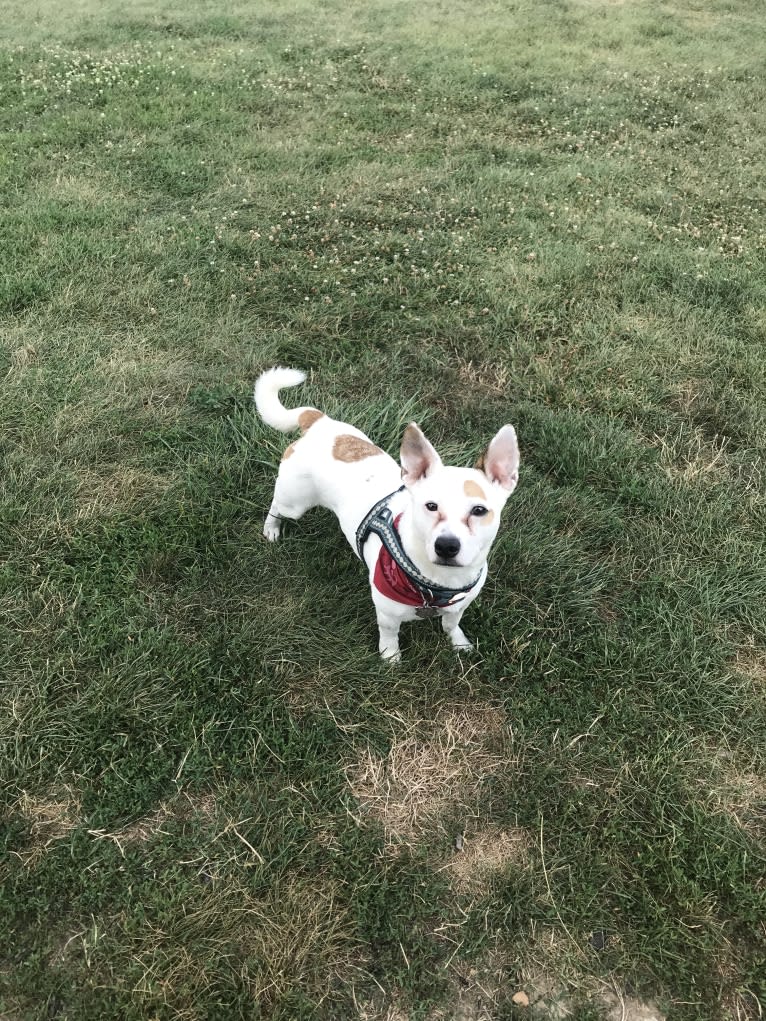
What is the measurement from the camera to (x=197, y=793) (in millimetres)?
2822

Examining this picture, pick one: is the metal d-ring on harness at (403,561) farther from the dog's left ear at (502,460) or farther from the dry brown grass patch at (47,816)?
the dry brown grass patch at (47,816)

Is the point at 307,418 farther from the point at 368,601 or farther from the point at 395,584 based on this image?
the point at 395,584

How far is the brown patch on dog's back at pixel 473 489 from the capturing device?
8.48 ft

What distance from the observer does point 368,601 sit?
3.50 metres

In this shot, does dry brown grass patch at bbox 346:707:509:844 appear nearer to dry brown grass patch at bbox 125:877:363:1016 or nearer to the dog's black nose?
dry brown grass patch at bbox 125:877:363:1016

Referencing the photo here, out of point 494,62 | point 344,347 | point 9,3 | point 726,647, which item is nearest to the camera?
point 726,647

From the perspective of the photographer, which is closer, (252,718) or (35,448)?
(252,718)

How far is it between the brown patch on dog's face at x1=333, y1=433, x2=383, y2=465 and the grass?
59 centimetres

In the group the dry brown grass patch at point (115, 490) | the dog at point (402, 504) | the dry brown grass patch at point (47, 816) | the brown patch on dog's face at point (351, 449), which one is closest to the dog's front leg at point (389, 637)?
the dog at point (402, 504)

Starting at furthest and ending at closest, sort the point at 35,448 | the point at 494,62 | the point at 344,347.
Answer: the point at 494,62
the point at 344,347
the point at 35,448

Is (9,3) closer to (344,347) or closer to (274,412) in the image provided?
(344,347)

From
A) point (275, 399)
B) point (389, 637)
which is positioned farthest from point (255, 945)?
point (275, 399)

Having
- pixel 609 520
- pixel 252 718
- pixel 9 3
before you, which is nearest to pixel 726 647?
pixel 609 520

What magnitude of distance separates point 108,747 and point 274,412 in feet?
6.09
